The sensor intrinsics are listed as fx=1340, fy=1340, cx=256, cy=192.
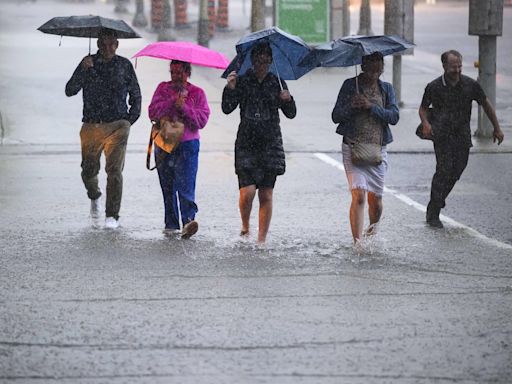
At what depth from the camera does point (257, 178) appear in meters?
10.9

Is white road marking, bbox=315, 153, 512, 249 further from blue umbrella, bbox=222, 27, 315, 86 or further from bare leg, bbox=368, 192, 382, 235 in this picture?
blue umbrella, bbox=222, 27, 315, 86

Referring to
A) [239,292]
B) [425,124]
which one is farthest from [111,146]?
[239,292]

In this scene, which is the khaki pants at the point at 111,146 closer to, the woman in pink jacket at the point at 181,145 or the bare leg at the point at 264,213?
the woman in pink jacket at the point at 181,145

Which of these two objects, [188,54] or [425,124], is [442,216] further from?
[188,54]

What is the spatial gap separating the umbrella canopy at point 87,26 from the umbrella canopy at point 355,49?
6.19 ft

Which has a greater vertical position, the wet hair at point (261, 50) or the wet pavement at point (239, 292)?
A: the wet hair at point (261, 50)

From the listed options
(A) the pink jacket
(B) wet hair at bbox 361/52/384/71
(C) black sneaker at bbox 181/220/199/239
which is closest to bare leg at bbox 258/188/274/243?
(C) black sneaker at bbox 181/220/199/239

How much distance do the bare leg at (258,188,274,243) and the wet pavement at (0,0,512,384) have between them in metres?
0.12

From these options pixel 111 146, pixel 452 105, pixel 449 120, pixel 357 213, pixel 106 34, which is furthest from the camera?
pixel 449 120

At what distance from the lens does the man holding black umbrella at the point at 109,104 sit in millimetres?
11664

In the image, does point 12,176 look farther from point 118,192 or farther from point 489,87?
point 489,87

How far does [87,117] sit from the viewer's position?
1184 cm

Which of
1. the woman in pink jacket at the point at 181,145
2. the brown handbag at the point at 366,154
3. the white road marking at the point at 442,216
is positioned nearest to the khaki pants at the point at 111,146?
the woman in pink jacket at the point at 181,145

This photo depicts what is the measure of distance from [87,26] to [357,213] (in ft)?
9.36
